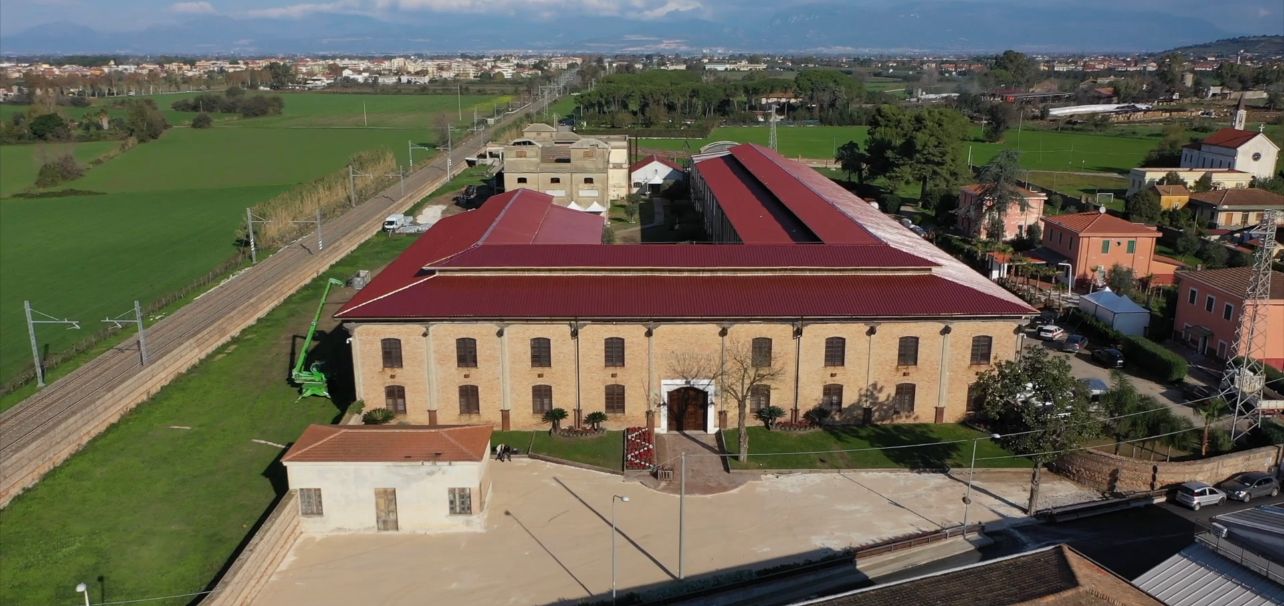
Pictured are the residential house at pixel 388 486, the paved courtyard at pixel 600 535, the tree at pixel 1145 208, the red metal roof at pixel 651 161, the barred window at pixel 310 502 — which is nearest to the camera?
the paved courtyard at pixel 600 535

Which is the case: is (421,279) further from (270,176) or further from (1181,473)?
(270,176)

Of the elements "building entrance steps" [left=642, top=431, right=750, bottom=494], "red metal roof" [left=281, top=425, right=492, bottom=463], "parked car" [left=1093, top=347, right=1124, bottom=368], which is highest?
"red metal roof" [left=281, top=425, right=492, bottom=463]

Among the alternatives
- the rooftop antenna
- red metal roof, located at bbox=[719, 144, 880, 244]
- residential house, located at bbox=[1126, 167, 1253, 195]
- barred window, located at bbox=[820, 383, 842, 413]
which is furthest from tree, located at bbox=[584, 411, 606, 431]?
residential house, located at bbox=[1126, 167, 1253, 195]

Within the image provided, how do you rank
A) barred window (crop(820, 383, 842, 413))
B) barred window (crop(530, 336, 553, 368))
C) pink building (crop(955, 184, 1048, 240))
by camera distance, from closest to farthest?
barred window (crop(530, 336, 553, 368)), barred window (crop(820, 383, 842, 413)), pink building (crop(955, 184, 1048, 240))

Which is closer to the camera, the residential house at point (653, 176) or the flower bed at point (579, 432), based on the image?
the flower bed at point (579, 432)

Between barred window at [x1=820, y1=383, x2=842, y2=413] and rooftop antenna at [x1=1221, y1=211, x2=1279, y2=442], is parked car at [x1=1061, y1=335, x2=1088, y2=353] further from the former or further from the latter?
barred window at [x1=820, y1=383, x2=842, y2=413]

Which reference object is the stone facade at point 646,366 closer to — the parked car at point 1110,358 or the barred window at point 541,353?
the barred window at point 541,353

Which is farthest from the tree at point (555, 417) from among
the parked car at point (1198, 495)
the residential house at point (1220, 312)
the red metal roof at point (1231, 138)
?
the red metal roof at point (1231, 138)
